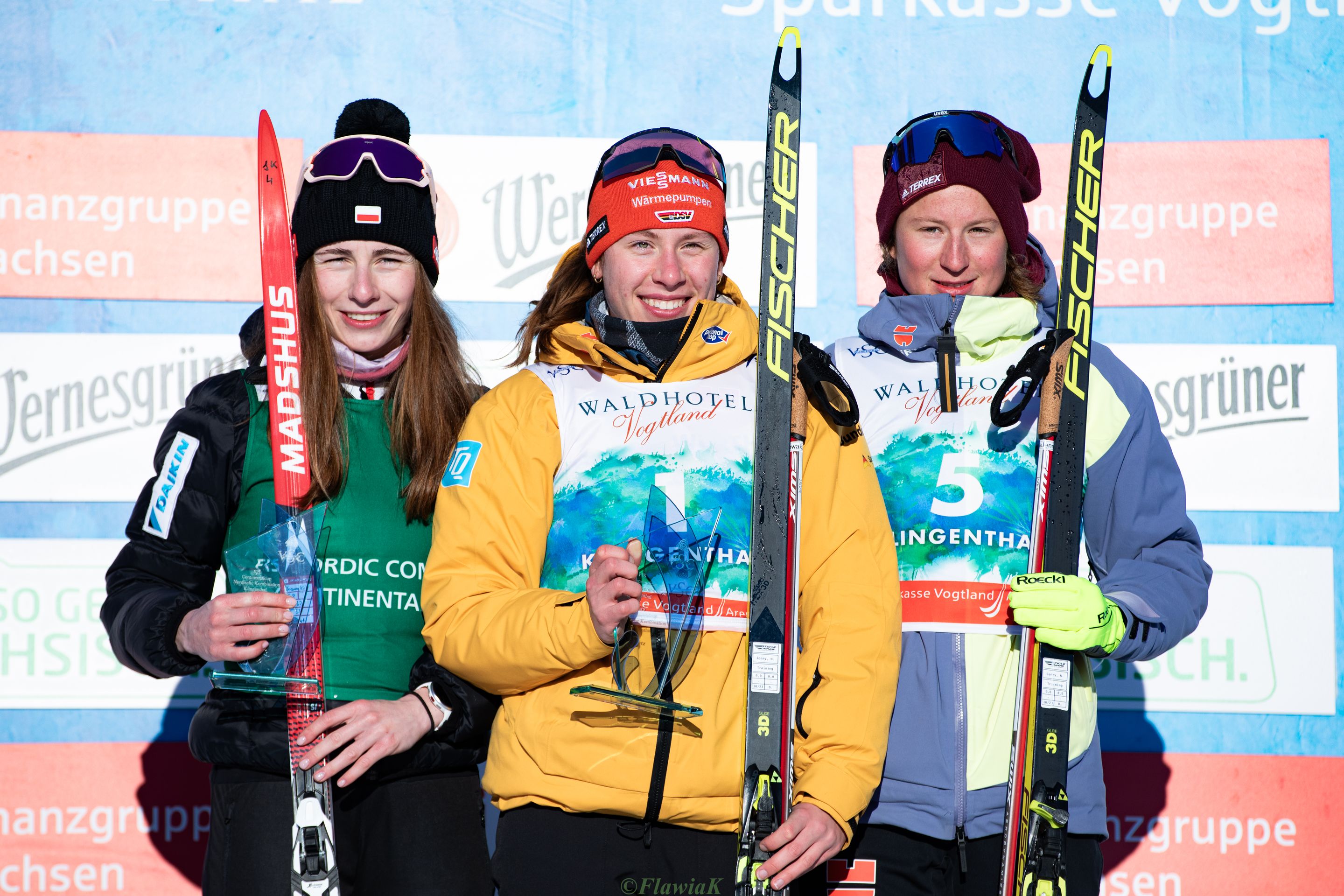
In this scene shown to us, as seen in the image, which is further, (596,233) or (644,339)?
(596,233)

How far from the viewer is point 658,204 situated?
2061mm

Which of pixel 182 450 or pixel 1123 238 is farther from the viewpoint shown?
pixel 1123 238

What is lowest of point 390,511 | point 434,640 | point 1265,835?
point 1265,835

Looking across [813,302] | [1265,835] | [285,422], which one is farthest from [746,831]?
[1265,835]

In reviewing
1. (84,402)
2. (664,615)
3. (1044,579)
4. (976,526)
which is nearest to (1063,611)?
(1044,579)

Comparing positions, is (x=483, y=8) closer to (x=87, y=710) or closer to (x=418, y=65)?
(x=418, y=65)

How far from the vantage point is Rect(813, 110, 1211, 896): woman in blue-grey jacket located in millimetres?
1871

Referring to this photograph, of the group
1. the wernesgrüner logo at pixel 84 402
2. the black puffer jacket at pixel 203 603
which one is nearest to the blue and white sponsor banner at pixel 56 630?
the wernesgrüner logo at pixel 84 402

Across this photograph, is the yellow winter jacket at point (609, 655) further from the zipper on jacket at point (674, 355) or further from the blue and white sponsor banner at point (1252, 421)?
the blue and white sponsor banner at point (1252, 421)

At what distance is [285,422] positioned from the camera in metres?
2.00

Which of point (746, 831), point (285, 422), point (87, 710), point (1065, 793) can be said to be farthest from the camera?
point (87, 710)

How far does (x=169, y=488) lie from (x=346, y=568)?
36 centimetres

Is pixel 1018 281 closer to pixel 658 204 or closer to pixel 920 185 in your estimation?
pixel 920 185

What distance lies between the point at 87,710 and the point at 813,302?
8.01 ft
